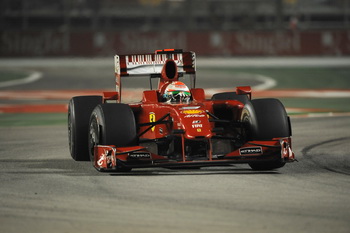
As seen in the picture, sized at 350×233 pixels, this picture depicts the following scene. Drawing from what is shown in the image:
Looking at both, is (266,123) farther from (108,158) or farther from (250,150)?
(108,158)

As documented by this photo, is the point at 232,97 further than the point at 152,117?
Yes

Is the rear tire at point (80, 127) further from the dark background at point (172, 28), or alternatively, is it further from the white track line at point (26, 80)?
the dark background at point (172, 28)

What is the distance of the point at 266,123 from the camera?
1007 centimetres

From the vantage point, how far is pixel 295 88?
85.9 ft

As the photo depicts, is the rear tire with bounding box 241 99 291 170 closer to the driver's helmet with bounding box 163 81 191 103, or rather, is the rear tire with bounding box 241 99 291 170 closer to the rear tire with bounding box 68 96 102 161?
the driver's helmet with bounding box 163 81 191 103

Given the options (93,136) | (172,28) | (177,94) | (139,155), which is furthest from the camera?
(172,28)

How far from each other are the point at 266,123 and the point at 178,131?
112 centimetres

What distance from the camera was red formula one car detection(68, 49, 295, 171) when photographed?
9719 millimetres

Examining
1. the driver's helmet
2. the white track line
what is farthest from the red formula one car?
the white track line

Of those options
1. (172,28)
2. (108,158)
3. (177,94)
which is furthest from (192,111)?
(172,28)

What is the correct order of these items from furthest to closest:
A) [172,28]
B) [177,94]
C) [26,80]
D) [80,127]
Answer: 1. [172,28]
2. [26,80]
3. [80,127]
4. [177,94]

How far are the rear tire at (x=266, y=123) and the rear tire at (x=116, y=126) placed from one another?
144cm

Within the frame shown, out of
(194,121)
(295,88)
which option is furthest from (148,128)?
(295,88)

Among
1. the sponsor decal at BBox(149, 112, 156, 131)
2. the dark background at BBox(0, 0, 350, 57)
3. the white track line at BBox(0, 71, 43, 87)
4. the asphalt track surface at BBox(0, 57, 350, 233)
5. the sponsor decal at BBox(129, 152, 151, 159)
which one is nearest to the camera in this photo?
the asphalt track surface at BBox(0, 57, 350, 233)
